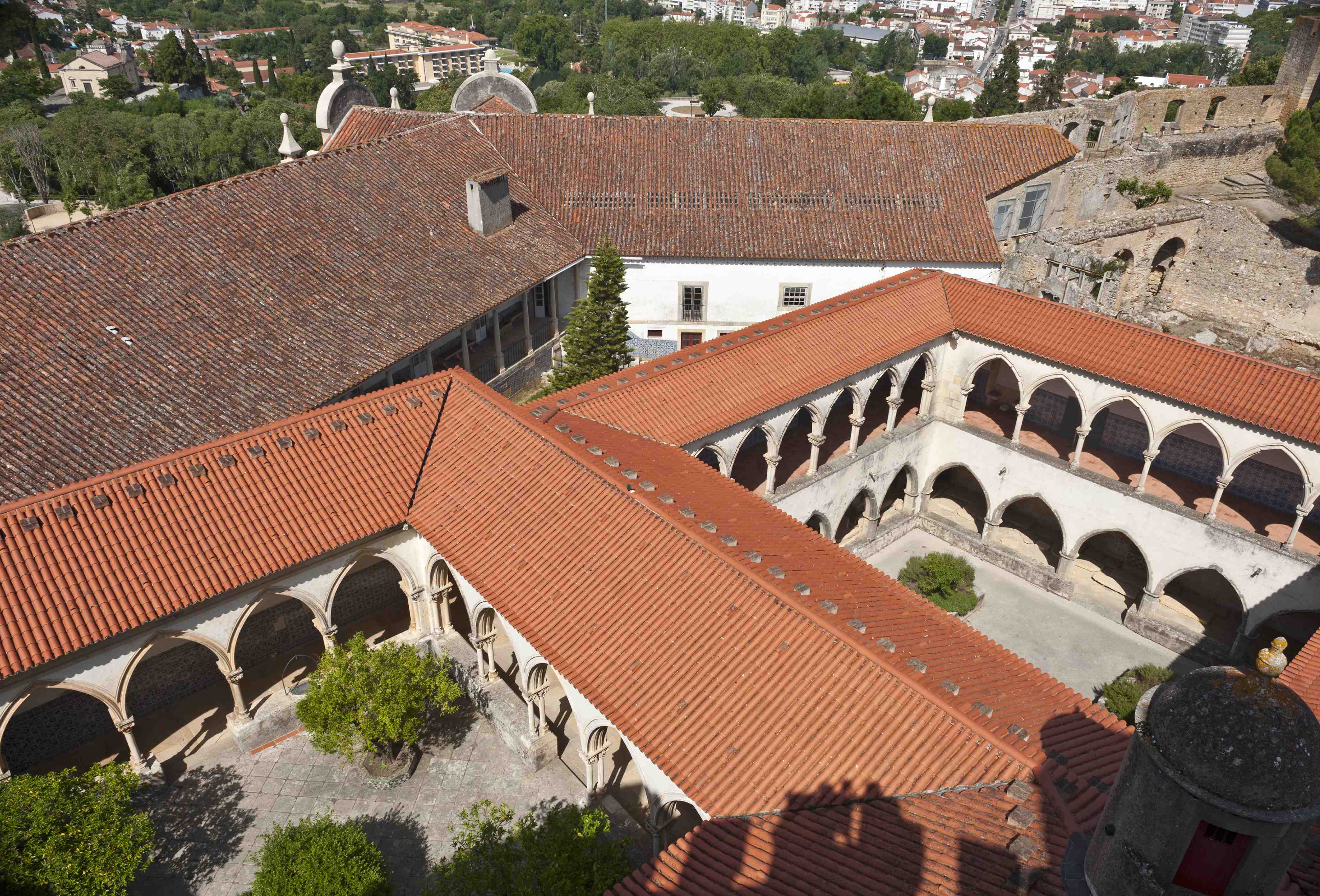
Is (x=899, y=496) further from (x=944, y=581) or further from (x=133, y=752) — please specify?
(x=133, y=752)

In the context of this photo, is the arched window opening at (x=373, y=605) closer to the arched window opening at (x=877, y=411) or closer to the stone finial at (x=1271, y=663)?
the arched window opening at (x=877, y=411)

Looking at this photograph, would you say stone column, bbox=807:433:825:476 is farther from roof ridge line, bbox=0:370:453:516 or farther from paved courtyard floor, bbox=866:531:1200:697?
roof ridge line, bbox=0:370:453:516

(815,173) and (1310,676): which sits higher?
(815,173)

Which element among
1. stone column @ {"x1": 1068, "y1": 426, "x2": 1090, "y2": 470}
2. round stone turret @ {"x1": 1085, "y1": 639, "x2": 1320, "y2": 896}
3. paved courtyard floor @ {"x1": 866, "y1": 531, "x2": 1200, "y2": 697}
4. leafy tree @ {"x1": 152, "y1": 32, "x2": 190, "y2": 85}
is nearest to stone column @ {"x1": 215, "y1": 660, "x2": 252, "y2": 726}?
paved courtyard floor @ {"x1": 866, "y1": 531, "x2": 1200, "y2": 697}

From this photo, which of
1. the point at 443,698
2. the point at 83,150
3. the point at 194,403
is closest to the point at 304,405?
the point at 194,403

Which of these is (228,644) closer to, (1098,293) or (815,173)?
(815,173)

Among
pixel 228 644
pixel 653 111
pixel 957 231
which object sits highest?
pixel 957 231

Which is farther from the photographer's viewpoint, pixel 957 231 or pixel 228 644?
pixel 957 231
